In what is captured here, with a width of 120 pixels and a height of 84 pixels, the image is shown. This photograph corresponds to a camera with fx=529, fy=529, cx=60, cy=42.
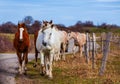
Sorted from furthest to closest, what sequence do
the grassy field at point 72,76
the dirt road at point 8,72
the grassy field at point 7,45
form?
the grassy field at point 7,45
the grassy field at point 72,76
the dirt road at point 8,72

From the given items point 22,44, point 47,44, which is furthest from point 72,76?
point 22,44

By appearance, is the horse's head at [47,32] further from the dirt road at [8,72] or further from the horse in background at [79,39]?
the horse in background at [79,39]

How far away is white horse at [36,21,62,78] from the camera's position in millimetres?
22328

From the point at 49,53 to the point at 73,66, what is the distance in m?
4.98

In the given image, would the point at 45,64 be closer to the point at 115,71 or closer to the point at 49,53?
the point at 49,53

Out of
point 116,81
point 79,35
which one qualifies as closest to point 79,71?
point 116,81

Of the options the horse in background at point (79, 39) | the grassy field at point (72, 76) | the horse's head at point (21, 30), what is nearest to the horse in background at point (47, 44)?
the grassy field at point (72, 76)

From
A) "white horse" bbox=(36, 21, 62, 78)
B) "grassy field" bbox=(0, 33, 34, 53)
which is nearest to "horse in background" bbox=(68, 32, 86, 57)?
"grassy field" bbox=(0, 33, 34, 53)

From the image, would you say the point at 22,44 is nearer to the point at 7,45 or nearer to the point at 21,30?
the point at 21,30

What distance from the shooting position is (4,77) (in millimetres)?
22281

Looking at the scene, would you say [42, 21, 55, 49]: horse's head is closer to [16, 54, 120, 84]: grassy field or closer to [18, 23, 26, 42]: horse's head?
[16, 54, 120, 84]: grassy field

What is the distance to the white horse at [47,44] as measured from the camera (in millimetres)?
22328

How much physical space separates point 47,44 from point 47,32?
20.2 inches

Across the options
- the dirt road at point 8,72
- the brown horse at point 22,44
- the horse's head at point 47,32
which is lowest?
the dirt road at point 8,72
